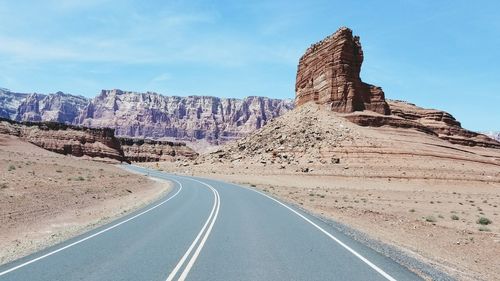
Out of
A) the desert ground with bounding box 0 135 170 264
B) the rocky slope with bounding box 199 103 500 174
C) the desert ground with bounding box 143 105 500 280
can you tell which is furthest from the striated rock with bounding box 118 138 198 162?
the desert ground with bounding box 0 135 170 264

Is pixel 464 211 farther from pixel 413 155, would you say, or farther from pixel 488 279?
pixel 413 155

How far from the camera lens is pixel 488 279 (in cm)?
1011

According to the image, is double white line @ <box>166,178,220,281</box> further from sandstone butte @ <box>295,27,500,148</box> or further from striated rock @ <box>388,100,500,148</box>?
striated rock @ <box>388,100,500,148</box>

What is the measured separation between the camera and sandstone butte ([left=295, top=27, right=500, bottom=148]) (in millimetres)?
81812

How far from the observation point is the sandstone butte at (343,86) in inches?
3221

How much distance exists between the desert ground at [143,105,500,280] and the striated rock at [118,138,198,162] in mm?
74181

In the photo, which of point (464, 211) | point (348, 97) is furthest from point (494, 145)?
point (464, 211)

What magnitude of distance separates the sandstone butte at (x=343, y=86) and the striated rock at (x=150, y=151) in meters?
81.3

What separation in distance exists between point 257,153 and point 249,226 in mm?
66245

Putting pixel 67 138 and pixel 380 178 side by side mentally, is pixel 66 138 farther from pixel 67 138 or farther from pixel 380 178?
pixel 380 178

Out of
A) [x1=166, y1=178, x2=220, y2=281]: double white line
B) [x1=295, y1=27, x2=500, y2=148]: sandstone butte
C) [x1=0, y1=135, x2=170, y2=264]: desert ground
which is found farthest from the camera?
[x1=295, y1=27, x2=500, y2=148]: sandstone butte

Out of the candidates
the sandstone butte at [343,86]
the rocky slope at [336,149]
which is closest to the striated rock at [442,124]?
the sandstone butte at [343,86]

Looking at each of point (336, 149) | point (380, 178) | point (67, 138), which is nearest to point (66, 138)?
point (67, 138)

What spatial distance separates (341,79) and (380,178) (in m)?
30.5
